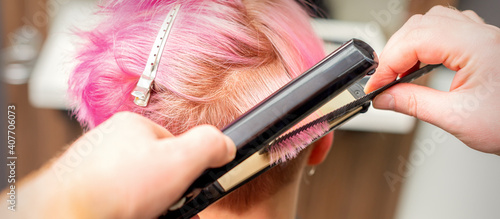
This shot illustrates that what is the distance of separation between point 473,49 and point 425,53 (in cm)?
6

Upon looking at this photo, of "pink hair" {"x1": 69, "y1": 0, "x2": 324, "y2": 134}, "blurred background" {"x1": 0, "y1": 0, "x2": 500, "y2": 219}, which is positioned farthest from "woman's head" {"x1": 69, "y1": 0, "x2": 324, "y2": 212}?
"blurred background" {"x1": 0, "y1": 0, "x2": 500, "y2": 219}

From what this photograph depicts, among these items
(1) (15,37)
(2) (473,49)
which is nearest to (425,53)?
(2) (473,49)

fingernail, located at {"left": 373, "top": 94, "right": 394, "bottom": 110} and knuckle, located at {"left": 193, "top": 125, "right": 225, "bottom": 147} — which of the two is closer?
knuckle, located at {"left": 193, "top": 125, "right": 225, "bottom": 147}

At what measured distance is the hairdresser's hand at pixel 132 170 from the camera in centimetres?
33

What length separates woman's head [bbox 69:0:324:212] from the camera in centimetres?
49

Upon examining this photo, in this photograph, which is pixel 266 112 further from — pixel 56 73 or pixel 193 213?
pixel 56 73

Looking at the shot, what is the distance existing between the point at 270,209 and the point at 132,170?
314 millimetres

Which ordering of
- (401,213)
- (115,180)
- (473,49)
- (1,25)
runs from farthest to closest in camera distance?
1. (401,213)
2. (1,25)
3. (473,49)
4. (115,180)

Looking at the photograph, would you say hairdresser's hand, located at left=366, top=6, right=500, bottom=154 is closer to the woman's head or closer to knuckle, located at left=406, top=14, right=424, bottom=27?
knuckle, located at left=406, top=14, right=424, bottom=27

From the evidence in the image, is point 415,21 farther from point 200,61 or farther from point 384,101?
point 200,61

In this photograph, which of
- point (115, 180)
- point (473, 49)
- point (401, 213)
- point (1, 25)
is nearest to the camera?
point (115, 180)

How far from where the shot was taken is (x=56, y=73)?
1216 millimetres

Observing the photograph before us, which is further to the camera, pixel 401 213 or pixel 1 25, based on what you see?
pixel 401 213

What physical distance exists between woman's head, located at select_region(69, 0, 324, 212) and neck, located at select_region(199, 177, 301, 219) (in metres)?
0.04
